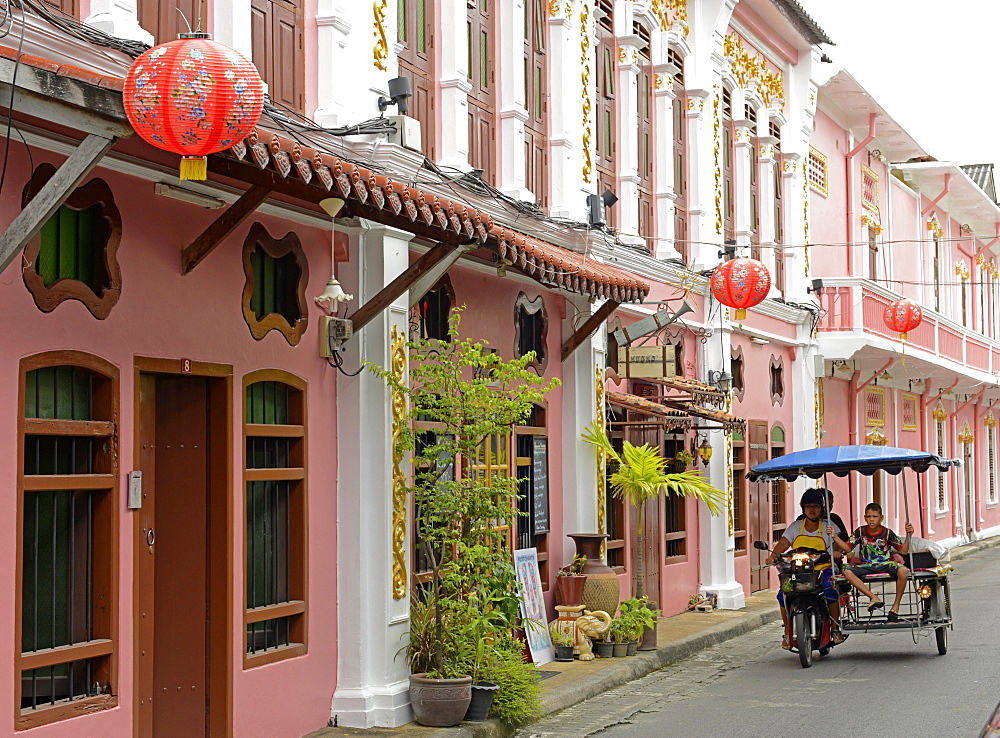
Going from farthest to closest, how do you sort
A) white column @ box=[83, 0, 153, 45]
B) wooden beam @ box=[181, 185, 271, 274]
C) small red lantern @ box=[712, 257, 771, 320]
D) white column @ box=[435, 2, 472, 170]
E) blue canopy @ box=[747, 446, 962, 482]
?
small red lantern @ box=[712, 257, 771, 320]
blue canopy @ box=[747, 446, 962, 482]
white column @ box=[435, 2, 472, 170]
wooden beam @ box=[181, 185, 271, 274]
white column @ box=[83, 0, 153, 45]

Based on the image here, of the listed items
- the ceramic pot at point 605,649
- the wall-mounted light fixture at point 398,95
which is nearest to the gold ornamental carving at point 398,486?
the wall-mounted light fixture at point 398,95

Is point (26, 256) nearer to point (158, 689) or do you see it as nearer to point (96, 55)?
point (96, 55)

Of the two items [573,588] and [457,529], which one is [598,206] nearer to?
[573,588]

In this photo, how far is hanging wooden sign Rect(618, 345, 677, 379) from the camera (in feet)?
51.4

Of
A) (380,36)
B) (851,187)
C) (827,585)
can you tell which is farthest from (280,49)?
(851,187)

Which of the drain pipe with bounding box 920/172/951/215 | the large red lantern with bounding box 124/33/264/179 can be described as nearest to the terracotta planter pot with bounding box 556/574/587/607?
the large red lantern with bounding box 124/33/264/179

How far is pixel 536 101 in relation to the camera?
46.6 ft

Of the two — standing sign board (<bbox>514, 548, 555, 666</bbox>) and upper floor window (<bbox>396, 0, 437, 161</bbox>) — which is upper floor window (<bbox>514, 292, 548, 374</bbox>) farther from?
upper floor window (<bbox>396, 0, 437, 161</bbox>)

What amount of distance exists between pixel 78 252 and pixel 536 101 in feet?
23.7

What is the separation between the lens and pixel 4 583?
7.13 meters

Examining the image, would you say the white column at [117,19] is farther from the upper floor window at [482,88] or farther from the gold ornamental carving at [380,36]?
the upper floor window at [482,88]

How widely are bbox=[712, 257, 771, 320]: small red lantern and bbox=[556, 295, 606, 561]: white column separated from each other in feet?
6.61

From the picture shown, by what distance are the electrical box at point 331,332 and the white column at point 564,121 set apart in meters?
4.70

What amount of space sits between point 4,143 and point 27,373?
1168 mm
